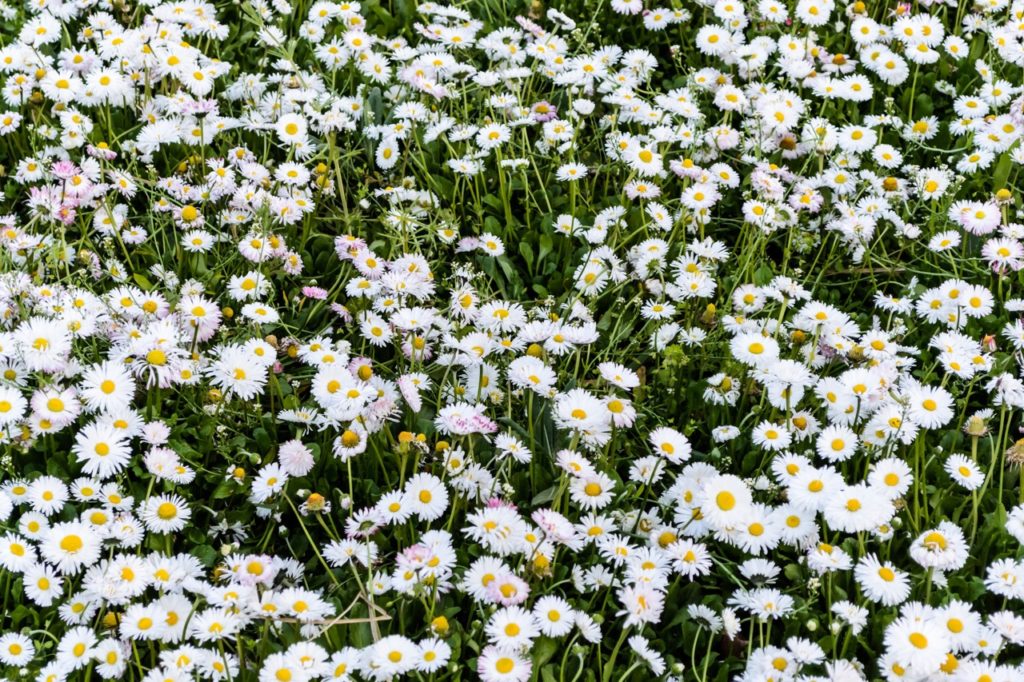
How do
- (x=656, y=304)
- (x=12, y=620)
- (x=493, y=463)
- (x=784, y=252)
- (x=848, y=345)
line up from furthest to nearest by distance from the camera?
1. (x=784, y=252)
2. (x=656, y=304)
3. (x=848, y=345)
4. (x=493, y=463)
5. (x=12, y=620)

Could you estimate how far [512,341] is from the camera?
2.90m

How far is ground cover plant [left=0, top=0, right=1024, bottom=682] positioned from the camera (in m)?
2.30

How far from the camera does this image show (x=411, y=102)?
12.3 ft

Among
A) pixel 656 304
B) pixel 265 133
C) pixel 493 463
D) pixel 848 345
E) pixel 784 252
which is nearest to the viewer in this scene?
pixel 493 463

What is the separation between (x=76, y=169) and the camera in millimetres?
3277

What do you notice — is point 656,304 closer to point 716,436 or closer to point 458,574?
point 716,436

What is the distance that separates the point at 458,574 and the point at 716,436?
2.46ft

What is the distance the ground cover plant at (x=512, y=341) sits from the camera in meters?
2.30

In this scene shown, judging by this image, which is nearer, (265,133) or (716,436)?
(716,436)

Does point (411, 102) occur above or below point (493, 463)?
above

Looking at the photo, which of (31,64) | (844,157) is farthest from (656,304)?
(31,64)

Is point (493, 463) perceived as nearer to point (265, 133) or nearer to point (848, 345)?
point (848, 345)

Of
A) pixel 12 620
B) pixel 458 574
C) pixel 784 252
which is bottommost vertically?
pixel 12 620

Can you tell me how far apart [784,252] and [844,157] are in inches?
19.3
